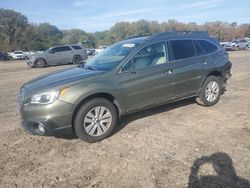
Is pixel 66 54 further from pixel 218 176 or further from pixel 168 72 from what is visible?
pixel 218 176

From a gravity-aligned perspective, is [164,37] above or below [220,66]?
above

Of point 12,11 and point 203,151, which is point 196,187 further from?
point 12,11

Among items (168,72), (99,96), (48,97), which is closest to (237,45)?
(168,72)

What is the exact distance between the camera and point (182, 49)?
670 centimetres

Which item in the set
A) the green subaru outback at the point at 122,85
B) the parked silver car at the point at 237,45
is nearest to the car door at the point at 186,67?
the green subaru outback at the point at 122,85

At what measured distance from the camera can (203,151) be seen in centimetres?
471

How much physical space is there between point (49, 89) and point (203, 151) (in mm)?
2693

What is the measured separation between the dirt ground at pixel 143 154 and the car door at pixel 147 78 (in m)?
0.55

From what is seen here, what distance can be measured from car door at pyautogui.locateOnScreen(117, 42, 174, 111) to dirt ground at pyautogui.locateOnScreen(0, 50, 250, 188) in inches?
21.8

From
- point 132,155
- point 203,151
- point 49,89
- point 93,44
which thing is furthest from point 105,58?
point 93,44

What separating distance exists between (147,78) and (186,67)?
3.79 ft

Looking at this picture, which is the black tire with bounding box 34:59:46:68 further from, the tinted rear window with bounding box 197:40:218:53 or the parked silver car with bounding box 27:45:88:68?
the tinted rear window with bounding box 197:40:218:53

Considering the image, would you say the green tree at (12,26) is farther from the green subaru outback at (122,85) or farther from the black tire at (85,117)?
the black tire at (85,117)

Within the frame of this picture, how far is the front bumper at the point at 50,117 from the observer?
4910mm
